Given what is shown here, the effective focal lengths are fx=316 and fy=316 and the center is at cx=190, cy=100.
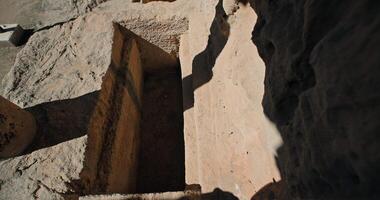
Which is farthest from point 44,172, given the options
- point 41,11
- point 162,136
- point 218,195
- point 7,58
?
point 41,11

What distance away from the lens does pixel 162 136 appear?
509cm

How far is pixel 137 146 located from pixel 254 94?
103 inches

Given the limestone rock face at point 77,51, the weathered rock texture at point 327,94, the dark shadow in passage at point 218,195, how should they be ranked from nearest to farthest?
the weathered rock texture at point 327,94
the dark shadow in passage at point 218,195
the limestone rock face at point 77,51

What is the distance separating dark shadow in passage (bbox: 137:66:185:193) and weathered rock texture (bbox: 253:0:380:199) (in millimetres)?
2997

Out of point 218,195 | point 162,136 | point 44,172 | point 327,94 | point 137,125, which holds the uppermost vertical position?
point 327,94

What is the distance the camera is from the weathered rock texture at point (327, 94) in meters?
1.12

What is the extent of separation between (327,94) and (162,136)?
398 cm

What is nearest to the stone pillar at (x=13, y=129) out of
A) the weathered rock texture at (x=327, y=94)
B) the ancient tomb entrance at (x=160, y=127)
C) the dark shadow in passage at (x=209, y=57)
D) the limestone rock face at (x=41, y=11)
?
the ancient tomb entrance at (x=160, y=127)

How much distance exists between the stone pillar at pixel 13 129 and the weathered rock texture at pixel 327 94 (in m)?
2.80

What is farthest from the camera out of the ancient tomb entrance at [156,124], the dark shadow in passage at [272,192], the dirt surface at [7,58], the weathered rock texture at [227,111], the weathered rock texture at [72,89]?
the dirt surface at [7,58]

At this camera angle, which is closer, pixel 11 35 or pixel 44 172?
pixel 44 172

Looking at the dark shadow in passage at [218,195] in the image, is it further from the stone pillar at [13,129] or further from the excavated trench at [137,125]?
the stone pillar at [13,129]

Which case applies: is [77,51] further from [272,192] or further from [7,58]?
[272,192]

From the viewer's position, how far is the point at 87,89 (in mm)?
3887
